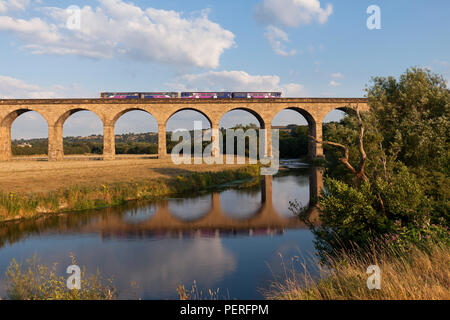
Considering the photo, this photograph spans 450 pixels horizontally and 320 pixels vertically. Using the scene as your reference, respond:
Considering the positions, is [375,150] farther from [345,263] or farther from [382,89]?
[382,89]

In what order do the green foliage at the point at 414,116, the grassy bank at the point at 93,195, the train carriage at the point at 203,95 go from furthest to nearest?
1. the train carriage at the point at 203,95
2. the grassy bank at the point at 93,195
3. the green foliage at the point at 414,116

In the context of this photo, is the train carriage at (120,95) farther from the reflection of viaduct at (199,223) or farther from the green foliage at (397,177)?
the green foliage at (397,177)

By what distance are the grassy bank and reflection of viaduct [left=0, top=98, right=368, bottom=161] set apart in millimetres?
19073

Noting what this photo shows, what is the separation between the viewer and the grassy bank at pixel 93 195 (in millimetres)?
12711

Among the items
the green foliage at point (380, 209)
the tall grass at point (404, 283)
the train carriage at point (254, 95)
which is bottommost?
the tall grass at point (404, 283)

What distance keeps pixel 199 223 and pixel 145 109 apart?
99.8 feet

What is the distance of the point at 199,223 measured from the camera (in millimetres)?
12922

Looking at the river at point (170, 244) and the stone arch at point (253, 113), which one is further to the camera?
the stone arch at point (253, 113)

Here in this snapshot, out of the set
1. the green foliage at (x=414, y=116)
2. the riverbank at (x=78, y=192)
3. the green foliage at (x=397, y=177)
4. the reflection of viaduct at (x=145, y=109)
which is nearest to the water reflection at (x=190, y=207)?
the riverbank at (x=78, y=192)

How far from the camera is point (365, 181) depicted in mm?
7543

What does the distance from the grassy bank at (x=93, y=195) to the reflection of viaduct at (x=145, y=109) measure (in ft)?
62.6

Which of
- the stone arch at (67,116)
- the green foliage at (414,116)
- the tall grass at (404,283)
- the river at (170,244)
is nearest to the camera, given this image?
the tall grass at (404,283)
